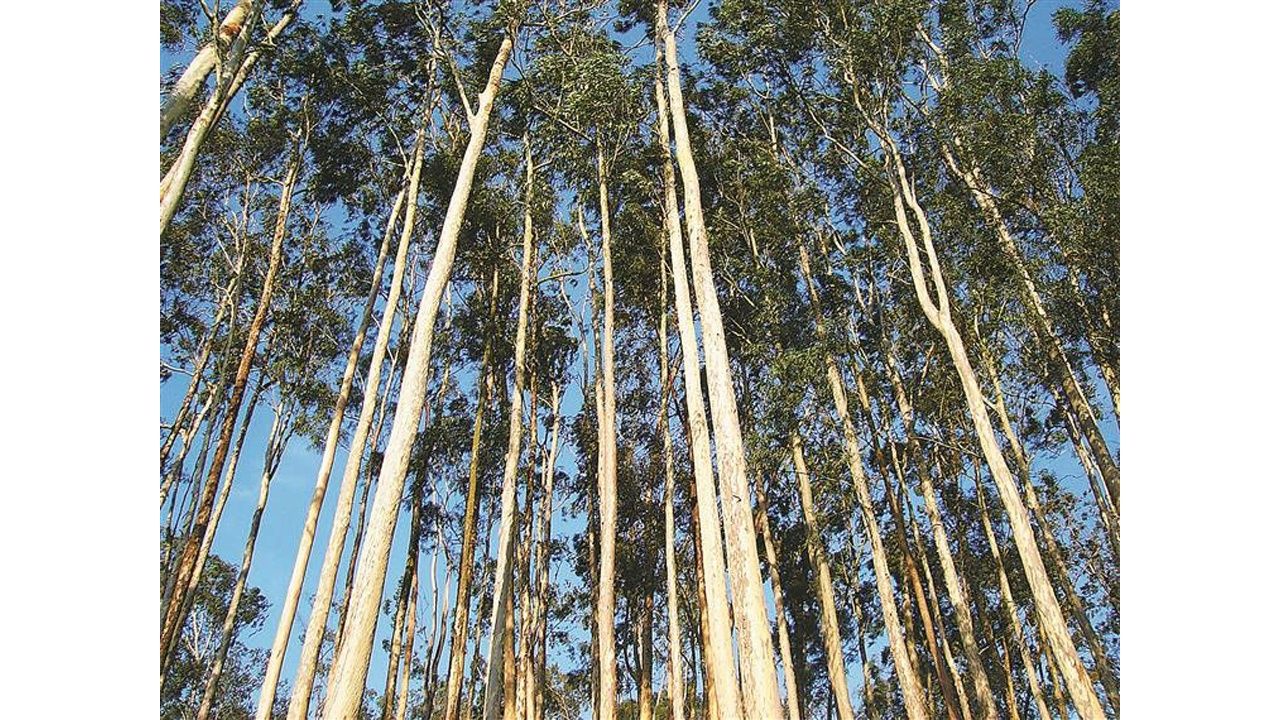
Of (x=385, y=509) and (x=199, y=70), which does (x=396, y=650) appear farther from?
(x=199, y=70)

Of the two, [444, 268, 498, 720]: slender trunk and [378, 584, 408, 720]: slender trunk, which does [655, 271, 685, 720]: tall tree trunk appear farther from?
[378, 584, 408, 720]: slender trunk

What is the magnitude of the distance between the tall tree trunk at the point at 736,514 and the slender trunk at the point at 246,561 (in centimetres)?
1101

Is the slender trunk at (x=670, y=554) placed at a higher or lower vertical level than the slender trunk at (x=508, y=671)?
higher

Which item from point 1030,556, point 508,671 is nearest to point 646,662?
point 508,671

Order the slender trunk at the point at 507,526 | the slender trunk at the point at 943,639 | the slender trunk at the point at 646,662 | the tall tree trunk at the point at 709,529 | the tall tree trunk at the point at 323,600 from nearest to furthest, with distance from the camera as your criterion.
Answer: the tall tree trunk at the point at 709,529
the tall tree trunk at the point at 323,600
the slender trunk at the point at 507,526
the slender trunk at the point at 943,639
the slender trunk at the point at 646,662

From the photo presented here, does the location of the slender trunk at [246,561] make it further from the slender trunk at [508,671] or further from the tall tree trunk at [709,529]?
the tall tree trunk at [709,529]

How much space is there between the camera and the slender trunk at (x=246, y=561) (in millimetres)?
13703

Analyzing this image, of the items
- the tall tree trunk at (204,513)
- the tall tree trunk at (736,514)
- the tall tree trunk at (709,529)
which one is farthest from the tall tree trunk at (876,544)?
the tall tree trunk at (204,513)

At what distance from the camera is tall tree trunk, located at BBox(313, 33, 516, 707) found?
5047 mm

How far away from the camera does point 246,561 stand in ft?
49.1

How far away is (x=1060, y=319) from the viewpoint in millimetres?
13484

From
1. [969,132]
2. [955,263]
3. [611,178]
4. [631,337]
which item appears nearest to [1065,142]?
[969,132]

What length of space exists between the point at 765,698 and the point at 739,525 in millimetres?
1478

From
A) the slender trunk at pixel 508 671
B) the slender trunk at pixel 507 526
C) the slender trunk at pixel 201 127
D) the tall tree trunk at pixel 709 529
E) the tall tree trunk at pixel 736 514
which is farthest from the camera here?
the slender trunk at pixel 508 671
